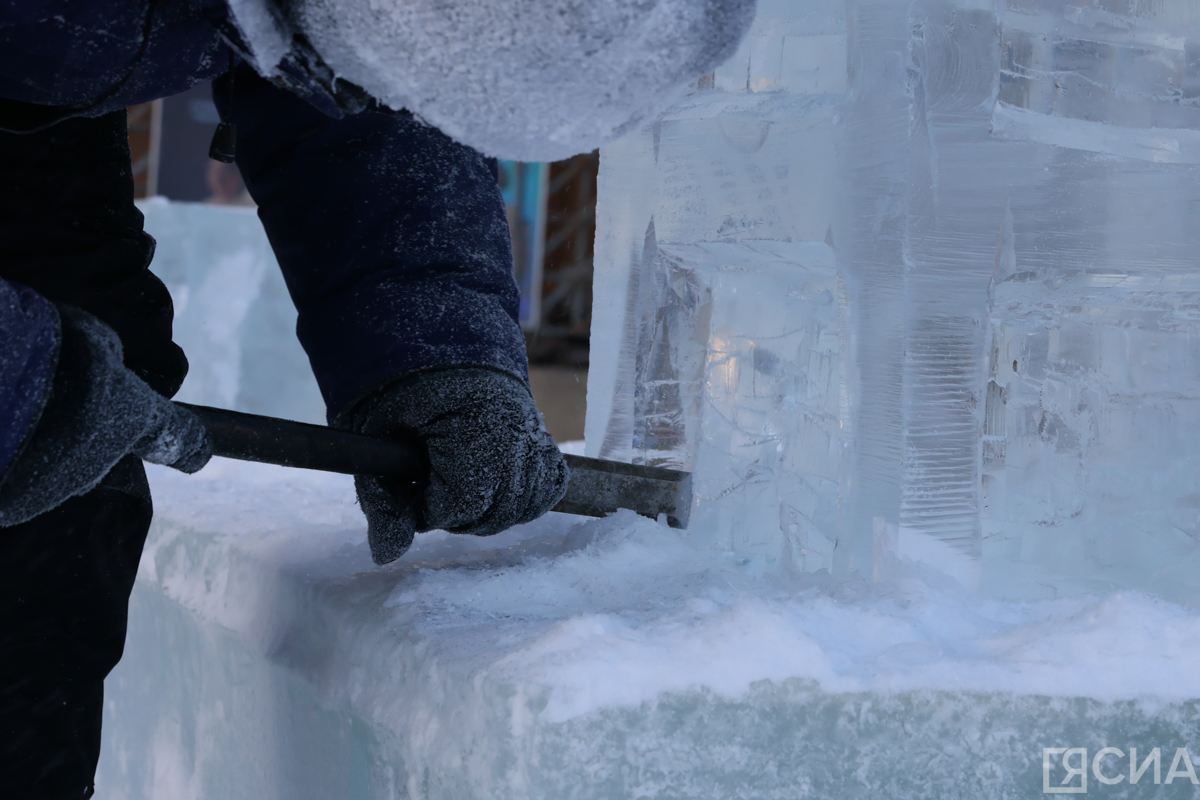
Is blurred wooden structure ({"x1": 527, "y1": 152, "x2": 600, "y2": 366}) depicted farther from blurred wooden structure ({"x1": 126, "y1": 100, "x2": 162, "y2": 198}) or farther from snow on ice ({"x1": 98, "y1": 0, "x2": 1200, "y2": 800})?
snow on ice ({"x1": 98, "y1": 0, "x2": 1200, "y2": 800})

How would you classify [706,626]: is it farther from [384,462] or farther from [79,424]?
[79,424]

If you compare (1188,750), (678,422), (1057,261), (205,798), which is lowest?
(205,798)

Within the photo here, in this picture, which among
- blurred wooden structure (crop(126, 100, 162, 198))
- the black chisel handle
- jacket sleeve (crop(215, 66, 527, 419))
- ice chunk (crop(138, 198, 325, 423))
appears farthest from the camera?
blurred wooden structure (crop(126, 100, 162, 198))

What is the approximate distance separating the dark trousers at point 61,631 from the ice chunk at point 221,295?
6.56ft

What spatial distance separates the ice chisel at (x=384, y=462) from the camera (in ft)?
2.58

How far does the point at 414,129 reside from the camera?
108 centimetres

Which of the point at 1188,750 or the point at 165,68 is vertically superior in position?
the point at 165,68

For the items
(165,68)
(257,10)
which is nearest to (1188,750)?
(257,10)

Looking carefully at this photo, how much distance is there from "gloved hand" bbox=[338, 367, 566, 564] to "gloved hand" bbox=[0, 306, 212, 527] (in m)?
0.28

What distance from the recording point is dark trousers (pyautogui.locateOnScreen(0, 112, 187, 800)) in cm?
95

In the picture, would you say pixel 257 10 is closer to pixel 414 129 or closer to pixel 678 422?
pixel 414 129

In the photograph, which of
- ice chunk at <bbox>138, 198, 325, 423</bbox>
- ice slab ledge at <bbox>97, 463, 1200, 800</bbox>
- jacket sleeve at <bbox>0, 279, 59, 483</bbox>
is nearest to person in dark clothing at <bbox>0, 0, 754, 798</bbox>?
jacket sleeve at <bbox>0, 279, 59, 483</bbox>

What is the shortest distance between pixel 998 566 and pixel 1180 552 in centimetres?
21

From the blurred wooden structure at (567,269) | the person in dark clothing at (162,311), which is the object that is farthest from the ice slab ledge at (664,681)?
the blurred wooden structure at (567,269)
